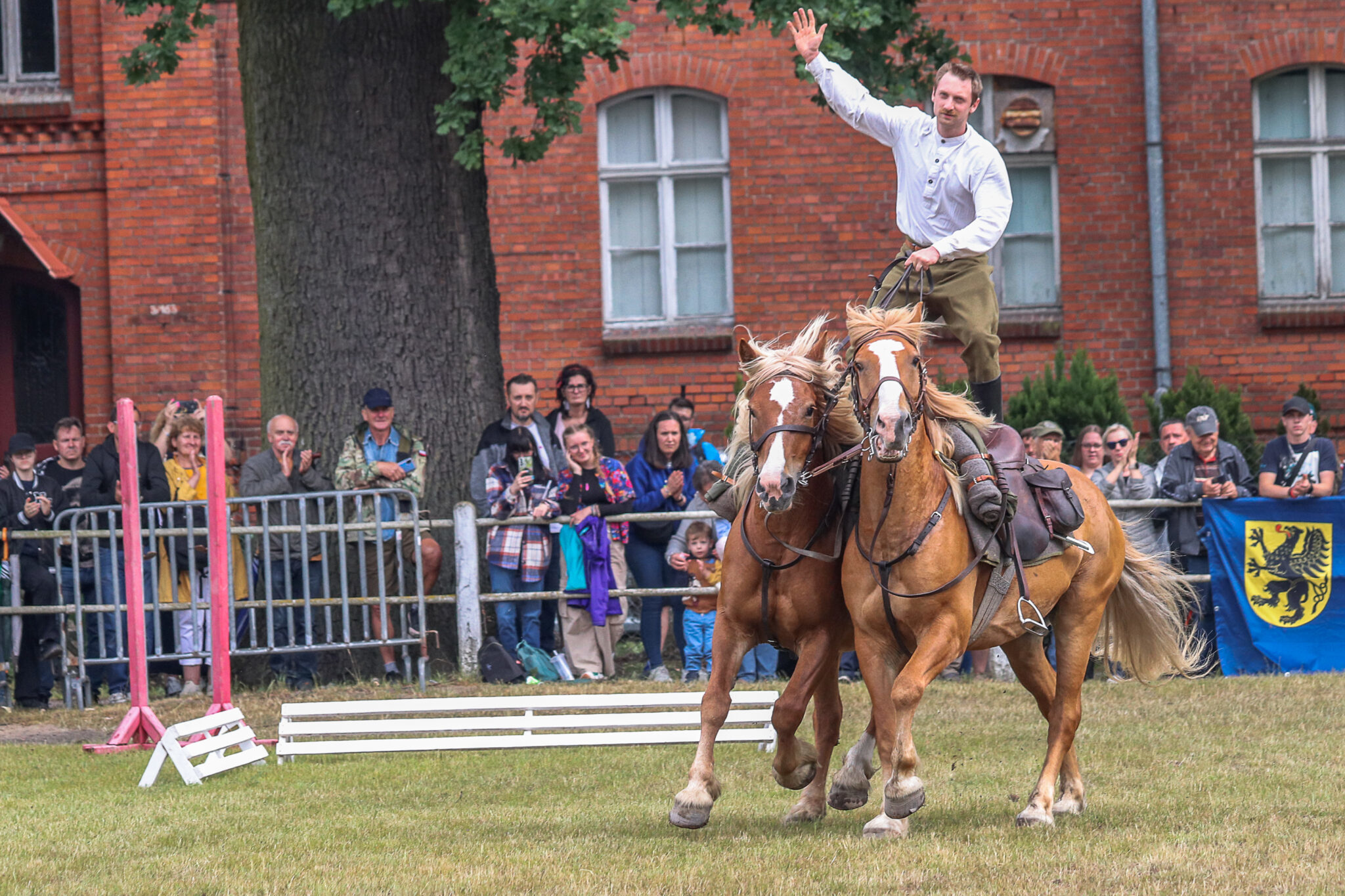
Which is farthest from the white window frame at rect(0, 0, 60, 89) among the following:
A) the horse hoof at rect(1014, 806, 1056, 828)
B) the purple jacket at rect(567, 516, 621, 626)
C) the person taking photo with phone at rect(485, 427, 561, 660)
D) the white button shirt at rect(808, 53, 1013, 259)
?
the horse hoof at rect(1014, 806, 1056, 828)

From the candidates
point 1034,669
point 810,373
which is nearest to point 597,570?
point 1034,669

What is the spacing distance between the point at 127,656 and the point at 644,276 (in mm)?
7417

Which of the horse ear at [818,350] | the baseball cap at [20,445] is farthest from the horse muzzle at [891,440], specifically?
the baseball cap at [20,445]

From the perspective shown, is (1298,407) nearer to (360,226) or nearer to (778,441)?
(360,226)

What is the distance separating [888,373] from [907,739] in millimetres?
1423

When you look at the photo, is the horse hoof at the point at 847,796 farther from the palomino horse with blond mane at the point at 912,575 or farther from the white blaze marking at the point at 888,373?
the white blaze marking at the point at 888,373

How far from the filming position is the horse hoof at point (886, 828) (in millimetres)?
6836

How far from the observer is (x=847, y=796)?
7223 mm

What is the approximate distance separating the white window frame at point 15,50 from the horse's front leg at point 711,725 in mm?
13068

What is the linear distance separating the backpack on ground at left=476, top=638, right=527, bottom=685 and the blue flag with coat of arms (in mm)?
5117

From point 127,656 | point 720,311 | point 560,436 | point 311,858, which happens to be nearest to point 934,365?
point 720,311

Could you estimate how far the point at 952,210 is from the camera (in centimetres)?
798

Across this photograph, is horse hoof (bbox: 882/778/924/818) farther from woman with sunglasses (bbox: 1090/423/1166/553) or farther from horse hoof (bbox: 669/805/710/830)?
woman with sunglasses (bbox: 1090/423/1166/553)

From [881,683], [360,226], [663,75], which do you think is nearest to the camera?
[881,683]
